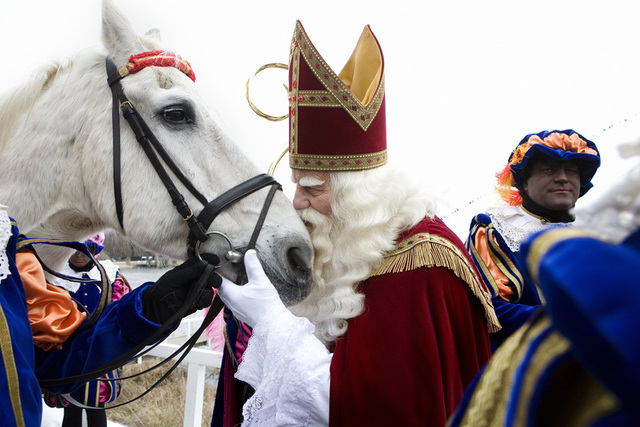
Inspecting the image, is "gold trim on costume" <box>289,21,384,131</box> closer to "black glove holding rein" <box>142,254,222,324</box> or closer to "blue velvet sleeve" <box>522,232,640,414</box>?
"black glove holding rein" <box>142,254,222,324</box>

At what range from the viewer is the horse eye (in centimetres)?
165

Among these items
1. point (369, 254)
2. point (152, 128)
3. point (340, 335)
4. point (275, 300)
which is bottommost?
point (340, 335)

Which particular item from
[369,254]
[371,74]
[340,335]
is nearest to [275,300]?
[340,335]

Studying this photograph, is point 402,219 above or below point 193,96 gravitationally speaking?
below

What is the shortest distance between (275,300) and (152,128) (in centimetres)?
85

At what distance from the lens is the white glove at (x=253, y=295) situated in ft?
4.58

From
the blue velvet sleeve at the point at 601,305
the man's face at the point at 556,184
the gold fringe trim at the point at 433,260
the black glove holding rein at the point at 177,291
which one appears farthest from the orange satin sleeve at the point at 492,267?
the blue velvet sleeve at the point at 601,305

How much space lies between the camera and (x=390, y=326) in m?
1.31

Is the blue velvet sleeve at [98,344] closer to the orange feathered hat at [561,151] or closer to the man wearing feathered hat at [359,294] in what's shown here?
the man wearing feathered hat at [359,294]

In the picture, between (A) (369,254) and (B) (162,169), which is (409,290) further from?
(B) (162,169)

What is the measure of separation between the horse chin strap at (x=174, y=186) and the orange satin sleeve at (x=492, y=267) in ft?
4.74

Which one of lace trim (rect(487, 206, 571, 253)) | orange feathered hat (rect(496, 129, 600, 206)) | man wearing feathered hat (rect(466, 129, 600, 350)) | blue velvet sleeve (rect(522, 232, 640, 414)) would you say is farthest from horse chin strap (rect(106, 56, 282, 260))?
orange feathered hat (rect(496, 129, 600, 206))

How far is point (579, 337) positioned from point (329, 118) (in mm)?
1398

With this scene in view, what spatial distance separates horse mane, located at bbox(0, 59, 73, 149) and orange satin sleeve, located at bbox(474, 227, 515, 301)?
2344mm
